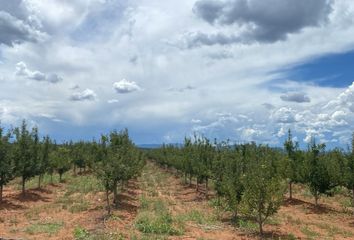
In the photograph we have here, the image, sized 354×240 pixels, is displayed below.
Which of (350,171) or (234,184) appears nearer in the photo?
(234,184)

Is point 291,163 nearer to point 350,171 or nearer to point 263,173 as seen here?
point 350,171

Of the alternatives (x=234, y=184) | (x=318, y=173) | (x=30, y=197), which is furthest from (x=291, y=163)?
(x=30, y=197)

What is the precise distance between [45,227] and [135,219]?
615 cm

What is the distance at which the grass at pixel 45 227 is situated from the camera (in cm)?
2415

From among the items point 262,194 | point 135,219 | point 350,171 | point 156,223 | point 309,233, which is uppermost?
point 350,171

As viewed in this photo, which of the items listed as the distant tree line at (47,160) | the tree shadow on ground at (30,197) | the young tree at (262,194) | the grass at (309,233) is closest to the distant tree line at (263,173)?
the young tree at (262,194)

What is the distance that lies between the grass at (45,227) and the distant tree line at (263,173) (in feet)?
37.4

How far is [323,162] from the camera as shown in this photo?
3772 centimetres

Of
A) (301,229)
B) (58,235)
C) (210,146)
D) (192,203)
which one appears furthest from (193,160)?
(58,235)

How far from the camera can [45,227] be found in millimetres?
25438

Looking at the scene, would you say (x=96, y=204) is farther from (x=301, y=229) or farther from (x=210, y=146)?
(x=210, y=146)

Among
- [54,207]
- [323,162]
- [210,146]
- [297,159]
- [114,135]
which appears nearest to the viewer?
[54,207]

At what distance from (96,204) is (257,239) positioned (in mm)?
15843

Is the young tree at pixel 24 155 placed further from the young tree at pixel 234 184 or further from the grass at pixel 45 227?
the young tree at pixel 234 184
